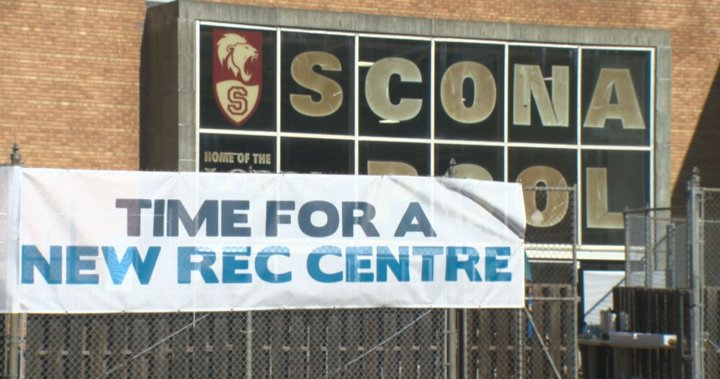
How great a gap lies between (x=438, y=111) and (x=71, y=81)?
676 centimetres

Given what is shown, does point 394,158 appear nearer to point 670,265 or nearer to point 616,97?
point 616,97

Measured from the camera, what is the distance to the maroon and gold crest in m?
23.6

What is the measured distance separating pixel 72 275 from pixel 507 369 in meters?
4.92

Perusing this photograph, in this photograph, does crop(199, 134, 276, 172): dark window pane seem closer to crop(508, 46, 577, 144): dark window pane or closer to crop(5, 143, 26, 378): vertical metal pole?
crop(508, 46, 577, 144): dark window pane

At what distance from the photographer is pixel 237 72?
23750 millimetres

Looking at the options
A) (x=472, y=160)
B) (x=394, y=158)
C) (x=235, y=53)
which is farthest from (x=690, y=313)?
(x=235, y=53)

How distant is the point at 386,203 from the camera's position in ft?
43.8

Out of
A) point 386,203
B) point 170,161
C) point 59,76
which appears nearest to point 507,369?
point 386,203

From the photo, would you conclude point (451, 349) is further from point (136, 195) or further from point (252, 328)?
point (136, 195)

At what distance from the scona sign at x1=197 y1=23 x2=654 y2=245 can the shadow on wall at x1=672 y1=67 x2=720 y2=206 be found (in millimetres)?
1798

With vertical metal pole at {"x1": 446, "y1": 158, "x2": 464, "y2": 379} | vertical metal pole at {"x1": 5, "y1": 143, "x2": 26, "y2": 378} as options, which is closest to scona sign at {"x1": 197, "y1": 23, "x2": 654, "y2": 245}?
vertical metal pole at {"x1": 446, "y1": 158, "x2": 464, "y2": 379}

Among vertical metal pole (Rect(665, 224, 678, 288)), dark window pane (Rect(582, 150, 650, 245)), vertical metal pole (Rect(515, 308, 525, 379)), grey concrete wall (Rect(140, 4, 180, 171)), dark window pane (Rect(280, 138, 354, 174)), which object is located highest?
grey concrete wall (Rect(140, 4, 180, 171))

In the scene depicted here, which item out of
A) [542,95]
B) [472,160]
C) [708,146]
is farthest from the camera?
[708,146]

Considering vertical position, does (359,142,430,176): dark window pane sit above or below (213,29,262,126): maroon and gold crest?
below
